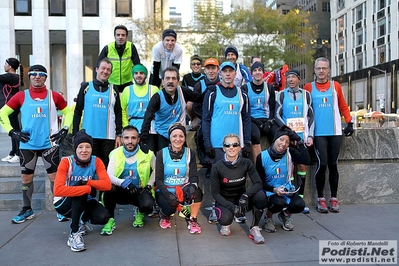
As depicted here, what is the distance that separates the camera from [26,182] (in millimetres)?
5844

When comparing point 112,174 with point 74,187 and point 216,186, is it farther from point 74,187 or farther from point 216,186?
point 216,186

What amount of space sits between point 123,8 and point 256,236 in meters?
23.8

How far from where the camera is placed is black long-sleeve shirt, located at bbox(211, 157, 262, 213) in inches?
205

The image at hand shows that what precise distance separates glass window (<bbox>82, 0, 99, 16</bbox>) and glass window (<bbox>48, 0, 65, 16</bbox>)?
53.5 inches

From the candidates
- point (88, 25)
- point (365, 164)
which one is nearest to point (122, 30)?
point (365, 164)

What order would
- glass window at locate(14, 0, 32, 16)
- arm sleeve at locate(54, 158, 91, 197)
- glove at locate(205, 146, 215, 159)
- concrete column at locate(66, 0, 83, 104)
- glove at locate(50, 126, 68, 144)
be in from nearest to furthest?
arm sleeve at locate(54, 158, 91, 197) < glove at locate(205, 146, 215, 159) < glove at locate(50, 126, 68, 144) < glass window at locate(14, 0, 32, 16) < concrete column at locate(66, 0, 83, 104)

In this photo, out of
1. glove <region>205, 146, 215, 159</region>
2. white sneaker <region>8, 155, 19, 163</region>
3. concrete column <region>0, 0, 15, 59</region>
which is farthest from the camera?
concrete column <region>0, 0, 15, 59</region>

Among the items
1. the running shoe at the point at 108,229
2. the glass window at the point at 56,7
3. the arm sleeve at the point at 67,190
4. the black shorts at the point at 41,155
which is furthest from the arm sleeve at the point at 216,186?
the glass window at the point at 56,7

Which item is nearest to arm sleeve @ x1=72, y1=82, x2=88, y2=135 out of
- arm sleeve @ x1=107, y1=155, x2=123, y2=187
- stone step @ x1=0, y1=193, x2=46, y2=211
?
arm sleeve @ x1=107, y1=155, x2=123, y2=187

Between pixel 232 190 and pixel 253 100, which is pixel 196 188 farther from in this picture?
pixel 253 100

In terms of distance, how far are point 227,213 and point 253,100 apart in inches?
77.0

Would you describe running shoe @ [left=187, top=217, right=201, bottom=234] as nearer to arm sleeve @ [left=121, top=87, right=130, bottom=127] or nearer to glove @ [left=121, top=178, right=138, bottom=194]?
glove @ [left=121, top=178, right=138, bottom=194]

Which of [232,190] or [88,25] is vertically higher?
[88,25]

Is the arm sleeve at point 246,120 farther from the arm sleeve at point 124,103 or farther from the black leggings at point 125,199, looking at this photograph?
the arm sleeve at point 124,103
